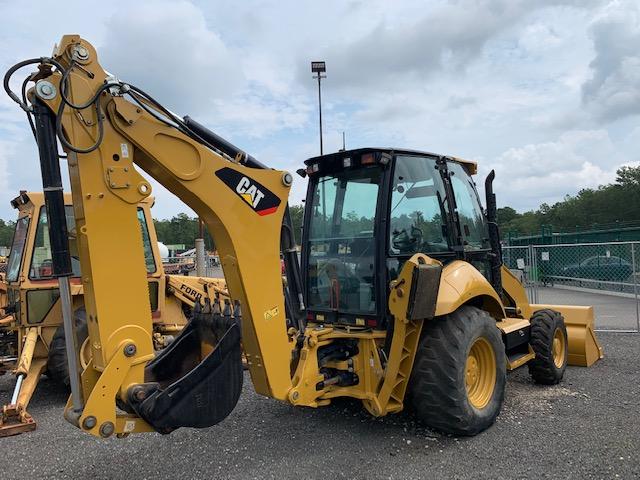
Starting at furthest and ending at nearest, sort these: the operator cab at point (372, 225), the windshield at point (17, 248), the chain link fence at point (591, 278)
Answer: the chain link fence at point (591, 278) < the windshield at point (17, 248) < the operator cab at point (372, 225)

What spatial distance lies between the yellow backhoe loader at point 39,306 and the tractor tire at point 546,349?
12.7 ft

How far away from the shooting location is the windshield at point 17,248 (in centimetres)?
656

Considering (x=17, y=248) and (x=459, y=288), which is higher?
(x=17, y=248)

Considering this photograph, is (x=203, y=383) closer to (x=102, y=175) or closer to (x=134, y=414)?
(x=134, y=414)

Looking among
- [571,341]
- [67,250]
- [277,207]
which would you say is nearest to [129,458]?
[67,250]

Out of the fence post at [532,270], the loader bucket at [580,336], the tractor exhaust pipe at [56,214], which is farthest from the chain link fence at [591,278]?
the tractor exhaust pipe at [56,214]

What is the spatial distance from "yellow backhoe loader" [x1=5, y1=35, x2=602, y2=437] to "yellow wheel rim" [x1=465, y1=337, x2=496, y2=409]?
1 cm

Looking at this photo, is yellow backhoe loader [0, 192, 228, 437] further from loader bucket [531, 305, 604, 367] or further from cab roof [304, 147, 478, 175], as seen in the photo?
loader bucket [531, 305, 604, 367]

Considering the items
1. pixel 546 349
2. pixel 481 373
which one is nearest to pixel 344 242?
pixel 481 373

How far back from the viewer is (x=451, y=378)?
4.18 metres

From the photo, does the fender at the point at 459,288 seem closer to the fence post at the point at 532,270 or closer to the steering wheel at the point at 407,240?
the steering wheel at the point at 407,240

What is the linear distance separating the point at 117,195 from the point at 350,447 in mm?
2623

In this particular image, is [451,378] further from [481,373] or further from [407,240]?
[407,240]

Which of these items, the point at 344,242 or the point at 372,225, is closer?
the point at 372,225
